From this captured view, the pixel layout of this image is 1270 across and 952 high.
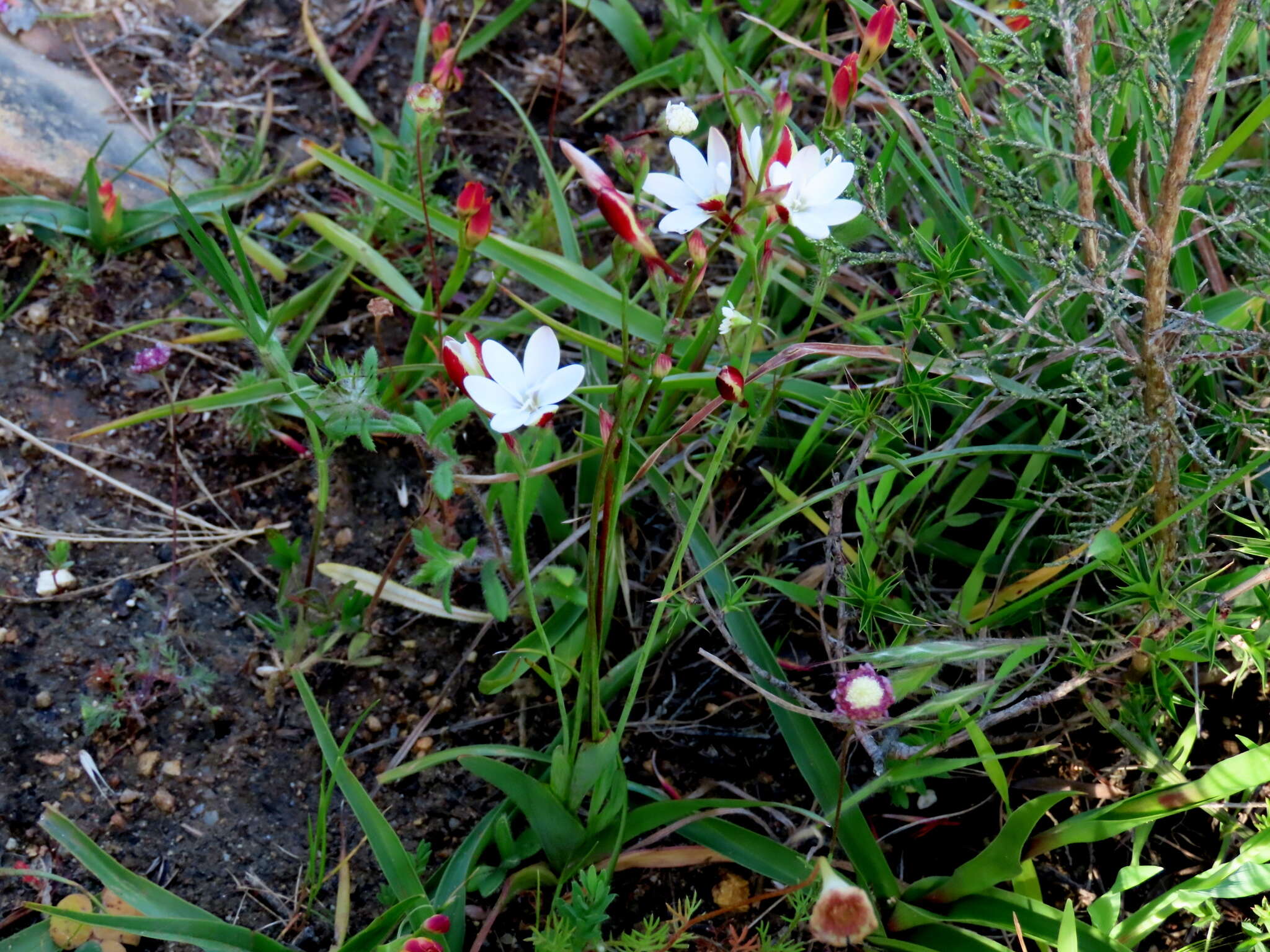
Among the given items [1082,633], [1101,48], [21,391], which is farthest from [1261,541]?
[21,391]

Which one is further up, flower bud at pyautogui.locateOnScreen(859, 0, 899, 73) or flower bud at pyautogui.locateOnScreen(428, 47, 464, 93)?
flower bud at pyautogui.locateOnScreen(859, 0, 899, 73)

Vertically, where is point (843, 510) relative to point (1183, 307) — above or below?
below

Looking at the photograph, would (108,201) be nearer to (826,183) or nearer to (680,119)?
(680,119)

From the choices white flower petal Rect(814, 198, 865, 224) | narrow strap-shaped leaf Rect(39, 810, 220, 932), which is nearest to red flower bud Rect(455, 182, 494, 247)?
white flower petal Rect(814, 198, 865, 224)

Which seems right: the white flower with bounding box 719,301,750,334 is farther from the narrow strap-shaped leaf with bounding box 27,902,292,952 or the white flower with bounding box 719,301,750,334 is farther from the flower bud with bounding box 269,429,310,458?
the narrow strap-shaped leaf with bounding box 27,902,292,952

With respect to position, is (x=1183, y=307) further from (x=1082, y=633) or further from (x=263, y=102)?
(x=263, y=102)

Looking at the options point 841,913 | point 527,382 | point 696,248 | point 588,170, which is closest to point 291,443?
point 527,382
